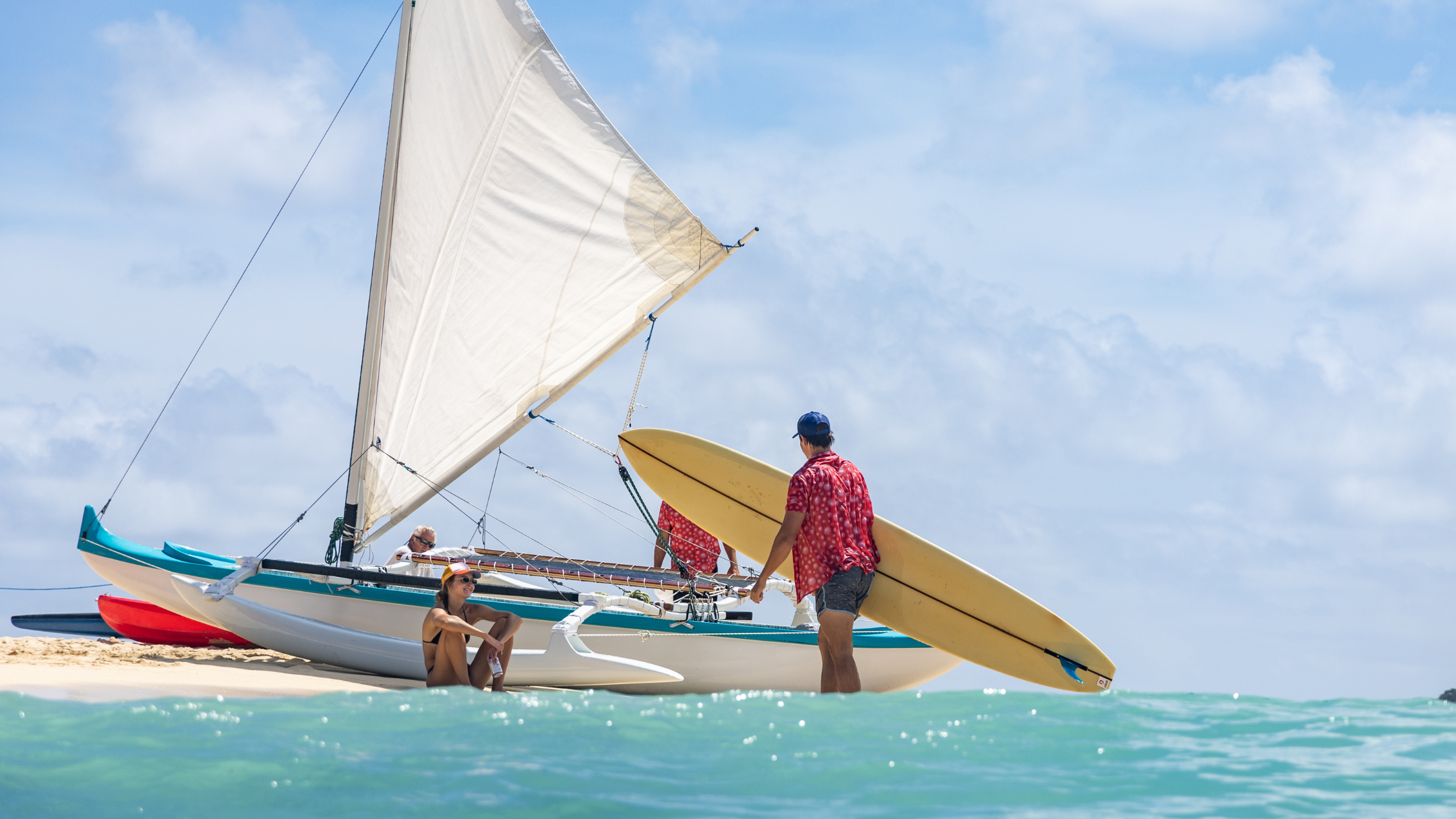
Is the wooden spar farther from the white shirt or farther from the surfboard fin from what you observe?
the surfboard fin

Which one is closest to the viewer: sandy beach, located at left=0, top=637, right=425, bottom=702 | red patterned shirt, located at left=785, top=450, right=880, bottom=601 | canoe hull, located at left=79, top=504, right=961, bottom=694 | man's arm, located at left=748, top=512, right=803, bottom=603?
man's arm, located at left=748, top=512, right=803, bottom=603

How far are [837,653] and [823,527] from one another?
801 millimetres

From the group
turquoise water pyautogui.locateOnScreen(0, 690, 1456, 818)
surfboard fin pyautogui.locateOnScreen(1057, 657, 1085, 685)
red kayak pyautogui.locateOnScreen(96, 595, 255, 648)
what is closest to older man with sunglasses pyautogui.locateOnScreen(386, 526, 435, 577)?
red kayak pyautogui.locateOnScreen(96, 595, 255, 648)

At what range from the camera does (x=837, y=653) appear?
A: 773 cm

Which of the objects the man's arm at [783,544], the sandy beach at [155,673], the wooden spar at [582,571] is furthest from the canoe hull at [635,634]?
the man's arm at [783,544]

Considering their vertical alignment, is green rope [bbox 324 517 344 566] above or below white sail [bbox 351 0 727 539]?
below

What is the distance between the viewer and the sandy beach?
318 inches

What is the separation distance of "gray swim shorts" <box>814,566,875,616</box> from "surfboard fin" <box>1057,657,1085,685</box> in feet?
6.81

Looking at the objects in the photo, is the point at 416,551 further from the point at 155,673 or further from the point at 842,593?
the point at 842,593

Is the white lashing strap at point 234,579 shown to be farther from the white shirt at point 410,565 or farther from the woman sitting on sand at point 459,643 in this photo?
the woman sitting on sand at point 459,643

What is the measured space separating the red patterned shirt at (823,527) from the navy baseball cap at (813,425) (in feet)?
0.60

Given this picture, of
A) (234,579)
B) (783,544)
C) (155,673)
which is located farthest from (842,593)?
(234,579)

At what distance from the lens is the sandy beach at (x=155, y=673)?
8086 mm

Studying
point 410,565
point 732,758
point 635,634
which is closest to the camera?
point 732,758
